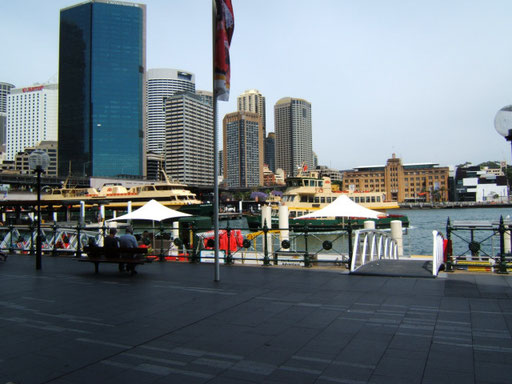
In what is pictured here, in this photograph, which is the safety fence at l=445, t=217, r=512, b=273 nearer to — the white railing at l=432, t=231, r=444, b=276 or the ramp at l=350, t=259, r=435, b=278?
the white railing at l=432, t=231, r=444, b=276

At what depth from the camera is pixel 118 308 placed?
7.30 meters

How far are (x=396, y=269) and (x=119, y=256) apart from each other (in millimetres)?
7904

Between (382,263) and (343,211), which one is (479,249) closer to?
(382,263)

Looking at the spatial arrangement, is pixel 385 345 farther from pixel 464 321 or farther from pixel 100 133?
pixel 100 133

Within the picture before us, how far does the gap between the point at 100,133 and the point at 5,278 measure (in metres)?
142

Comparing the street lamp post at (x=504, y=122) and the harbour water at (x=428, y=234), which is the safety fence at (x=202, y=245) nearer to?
the street lamp post at (x=504, y=122)

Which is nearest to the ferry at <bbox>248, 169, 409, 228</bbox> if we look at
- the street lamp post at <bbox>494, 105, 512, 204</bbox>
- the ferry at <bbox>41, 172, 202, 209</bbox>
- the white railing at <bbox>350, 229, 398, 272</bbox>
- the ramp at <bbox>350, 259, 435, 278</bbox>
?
the ferry at <bbox>41, 172, 202, 209</bbox>

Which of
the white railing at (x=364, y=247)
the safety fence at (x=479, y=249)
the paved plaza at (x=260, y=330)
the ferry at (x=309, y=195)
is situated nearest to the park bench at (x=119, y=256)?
the paved plaza at (x=260, y=330)

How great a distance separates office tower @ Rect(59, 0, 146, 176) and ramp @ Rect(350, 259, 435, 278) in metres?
141

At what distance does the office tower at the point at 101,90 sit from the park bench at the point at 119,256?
453ft

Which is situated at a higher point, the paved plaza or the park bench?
the park bench

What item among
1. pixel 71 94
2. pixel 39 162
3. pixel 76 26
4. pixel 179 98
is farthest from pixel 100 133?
pixel 39 162

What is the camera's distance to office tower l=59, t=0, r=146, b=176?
5581 inches

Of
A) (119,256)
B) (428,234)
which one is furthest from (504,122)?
(428,234)
